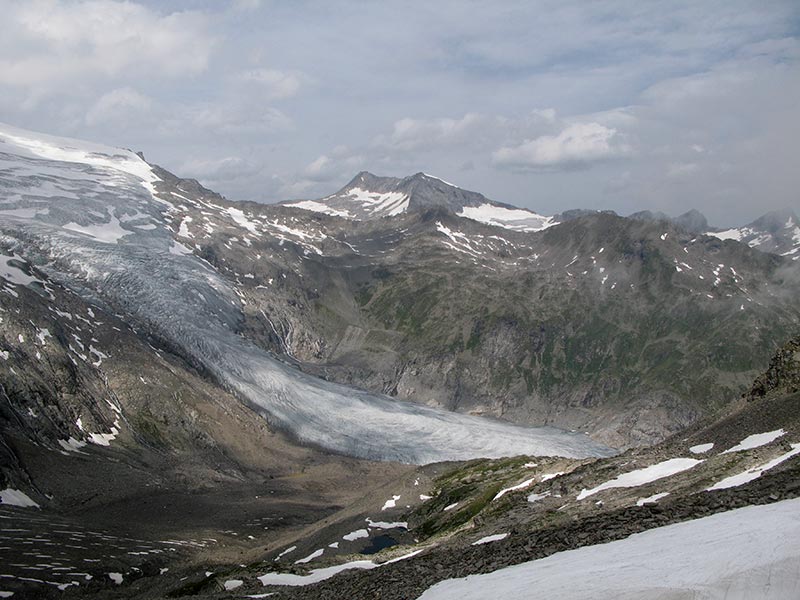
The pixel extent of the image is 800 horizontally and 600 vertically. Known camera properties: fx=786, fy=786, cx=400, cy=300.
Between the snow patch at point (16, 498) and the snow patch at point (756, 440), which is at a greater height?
the snow patch at point (756, 440)

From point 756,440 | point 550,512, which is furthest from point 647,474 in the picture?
point 756,440

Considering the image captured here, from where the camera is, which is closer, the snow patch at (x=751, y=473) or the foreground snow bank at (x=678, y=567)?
the foreground snow bank at (x=678, y=567)

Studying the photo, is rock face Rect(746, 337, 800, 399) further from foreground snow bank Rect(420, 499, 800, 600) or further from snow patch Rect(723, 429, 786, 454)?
foreground snow bank Rect(420, 499, 800, 600)

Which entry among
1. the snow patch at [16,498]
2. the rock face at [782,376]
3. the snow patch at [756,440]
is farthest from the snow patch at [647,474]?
the snow patch at [16,498]

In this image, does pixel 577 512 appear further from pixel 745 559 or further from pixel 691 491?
pixel 745 559

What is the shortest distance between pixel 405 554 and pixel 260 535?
249 ft

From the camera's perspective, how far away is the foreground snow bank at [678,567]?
2170 cm

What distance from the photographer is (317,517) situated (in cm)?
14725

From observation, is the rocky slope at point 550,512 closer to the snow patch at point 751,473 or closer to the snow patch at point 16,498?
the snow patch at point 751,473

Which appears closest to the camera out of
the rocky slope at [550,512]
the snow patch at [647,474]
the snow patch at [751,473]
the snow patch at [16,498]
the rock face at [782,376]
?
the rocky slope at [550,512]

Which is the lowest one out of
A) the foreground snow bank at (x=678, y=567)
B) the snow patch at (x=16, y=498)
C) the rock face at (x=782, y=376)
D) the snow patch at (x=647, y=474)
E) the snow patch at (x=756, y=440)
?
the snow patch at (x=16, y=498)

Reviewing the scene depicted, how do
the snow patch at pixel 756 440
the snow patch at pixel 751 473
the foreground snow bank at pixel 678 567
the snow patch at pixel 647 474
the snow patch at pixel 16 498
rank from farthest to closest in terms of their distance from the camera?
1. the snow patch at pixel 16 498
2. the snow patch at pixel 756 440
3. the snow patch at pixel 647 474
4. the snow patch at pixel 751 473
5. the foreground snow bank at pixel 678 567

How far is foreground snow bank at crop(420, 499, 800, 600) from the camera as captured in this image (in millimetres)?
21703

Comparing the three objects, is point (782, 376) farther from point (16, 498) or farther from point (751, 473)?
point (16, 498)
